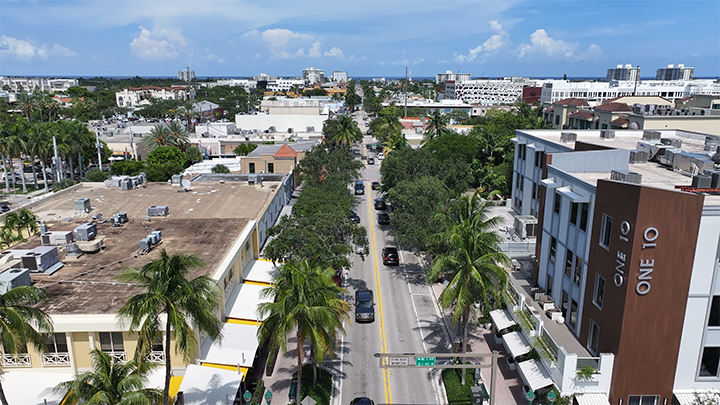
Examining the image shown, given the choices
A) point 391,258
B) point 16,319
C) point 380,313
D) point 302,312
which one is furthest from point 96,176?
point 302,312

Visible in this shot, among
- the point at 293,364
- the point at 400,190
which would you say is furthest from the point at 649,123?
the point at 293,364

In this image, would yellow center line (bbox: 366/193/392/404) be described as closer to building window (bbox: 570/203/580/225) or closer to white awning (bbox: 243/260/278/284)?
white awning (bbox: 243/260/278/284)

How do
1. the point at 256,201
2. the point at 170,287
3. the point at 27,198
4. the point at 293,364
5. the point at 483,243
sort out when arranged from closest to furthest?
1. the point at 170,287
2. the point at 483,243
3. the point at 293,364
4. the point at 256,201
5. the point at 27,198

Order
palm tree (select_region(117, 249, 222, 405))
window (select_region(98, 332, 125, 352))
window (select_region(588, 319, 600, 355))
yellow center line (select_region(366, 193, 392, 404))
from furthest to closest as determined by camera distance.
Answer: yellow center line (select_region(366, 193, 392, 404)) → window (select_region(588, 319, 600, 355)) → window (select_region(98, 332, 125, 352)) → palm tree (select_region(117, 249, 222, 405))

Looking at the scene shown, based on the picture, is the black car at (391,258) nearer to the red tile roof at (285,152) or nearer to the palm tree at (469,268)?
the palm tree at (469,268)

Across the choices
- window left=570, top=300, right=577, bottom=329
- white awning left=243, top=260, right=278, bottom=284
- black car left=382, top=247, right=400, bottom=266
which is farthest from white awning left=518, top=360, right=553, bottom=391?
black car left=382, top=247, right=400, bottom=266

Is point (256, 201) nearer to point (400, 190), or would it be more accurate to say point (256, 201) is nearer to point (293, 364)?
point (400, 190)
